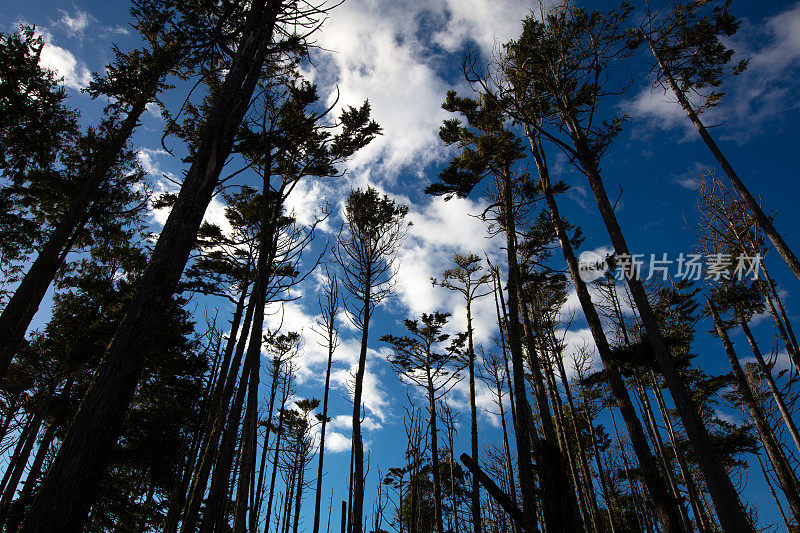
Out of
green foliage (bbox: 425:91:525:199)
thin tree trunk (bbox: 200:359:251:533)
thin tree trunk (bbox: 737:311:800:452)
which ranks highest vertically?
green foliage (bbox: 425:91:525:199)

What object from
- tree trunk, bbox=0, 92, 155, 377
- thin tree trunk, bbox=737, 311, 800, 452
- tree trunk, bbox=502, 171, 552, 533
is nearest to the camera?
tree trunk, bbox=502, 171, 552, 533

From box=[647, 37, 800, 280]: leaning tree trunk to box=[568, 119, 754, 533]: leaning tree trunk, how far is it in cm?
413

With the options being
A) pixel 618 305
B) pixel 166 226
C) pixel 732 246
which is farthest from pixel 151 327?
pixel 732 246

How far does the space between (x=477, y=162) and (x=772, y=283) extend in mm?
11703

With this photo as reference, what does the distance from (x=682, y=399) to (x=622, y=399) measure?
0.98m

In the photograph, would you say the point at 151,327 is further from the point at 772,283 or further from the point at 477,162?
the point at 772,283

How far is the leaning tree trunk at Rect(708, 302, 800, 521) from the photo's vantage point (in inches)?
443

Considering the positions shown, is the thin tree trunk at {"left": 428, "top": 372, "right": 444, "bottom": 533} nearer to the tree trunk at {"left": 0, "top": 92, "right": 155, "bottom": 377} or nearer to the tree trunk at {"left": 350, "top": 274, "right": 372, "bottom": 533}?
the tree trunk at {"left": 350, "top": 274, "right": 372, "bottom": 533}

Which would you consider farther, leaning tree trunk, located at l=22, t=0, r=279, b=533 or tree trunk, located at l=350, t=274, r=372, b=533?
tree trunk, located at l=350, t=274, r=372, b=533

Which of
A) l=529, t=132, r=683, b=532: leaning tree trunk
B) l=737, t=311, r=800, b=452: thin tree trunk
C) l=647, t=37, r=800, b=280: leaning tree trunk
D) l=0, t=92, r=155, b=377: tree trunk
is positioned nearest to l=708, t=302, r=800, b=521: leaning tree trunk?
l=737, t=311, r=800, b=452: thin tree trunk

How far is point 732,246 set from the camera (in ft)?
43.3

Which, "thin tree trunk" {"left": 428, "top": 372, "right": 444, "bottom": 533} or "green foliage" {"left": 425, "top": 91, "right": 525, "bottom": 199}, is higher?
"green foliage" {"left": 425, "top": 91, "right": 525, "bottom": 199}

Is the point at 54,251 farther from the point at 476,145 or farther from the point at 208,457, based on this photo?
the point at 476,145

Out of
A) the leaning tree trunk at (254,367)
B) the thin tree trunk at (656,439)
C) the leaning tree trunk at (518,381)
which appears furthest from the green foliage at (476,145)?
the thin tree trunk at (656,439)
